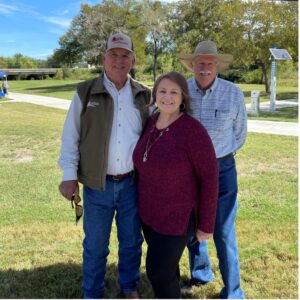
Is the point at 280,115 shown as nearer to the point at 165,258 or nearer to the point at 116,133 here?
the point at 116,133

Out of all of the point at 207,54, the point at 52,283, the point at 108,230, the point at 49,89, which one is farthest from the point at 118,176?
the point at 49,89

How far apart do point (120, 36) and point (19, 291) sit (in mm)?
2208

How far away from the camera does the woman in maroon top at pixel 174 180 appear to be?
2344mm

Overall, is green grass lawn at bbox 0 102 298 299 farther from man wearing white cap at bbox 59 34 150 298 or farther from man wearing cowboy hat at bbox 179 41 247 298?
man wearing white cap at bbox 59 34 150 298

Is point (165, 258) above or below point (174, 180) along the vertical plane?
below

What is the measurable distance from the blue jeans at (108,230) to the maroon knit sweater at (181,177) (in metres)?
0.43

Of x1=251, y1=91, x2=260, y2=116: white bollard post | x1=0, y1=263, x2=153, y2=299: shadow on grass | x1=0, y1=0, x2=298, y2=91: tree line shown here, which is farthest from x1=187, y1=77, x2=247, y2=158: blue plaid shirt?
x1=251, y1=91, x2=260, y2=116: white bollard post

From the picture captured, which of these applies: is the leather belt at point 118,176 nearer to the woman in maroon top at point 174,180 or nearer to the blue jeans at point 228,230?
the woman in maroon top at point 174,180

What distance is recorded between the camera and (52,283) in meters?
3.52

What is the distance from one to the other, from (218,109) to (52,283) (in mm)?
2051

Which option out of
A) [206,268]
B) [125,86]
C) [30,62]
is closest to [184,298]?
[206,268]

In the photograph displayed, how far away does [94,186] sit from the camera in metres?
2.84

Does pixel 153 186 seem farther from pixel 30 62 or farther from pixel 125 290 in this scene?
pixel 30 62

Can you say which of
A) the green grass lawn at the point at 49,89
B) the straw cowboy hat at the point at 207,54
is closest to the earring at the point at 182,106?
the straw cowboy hat at the point at 207,54
